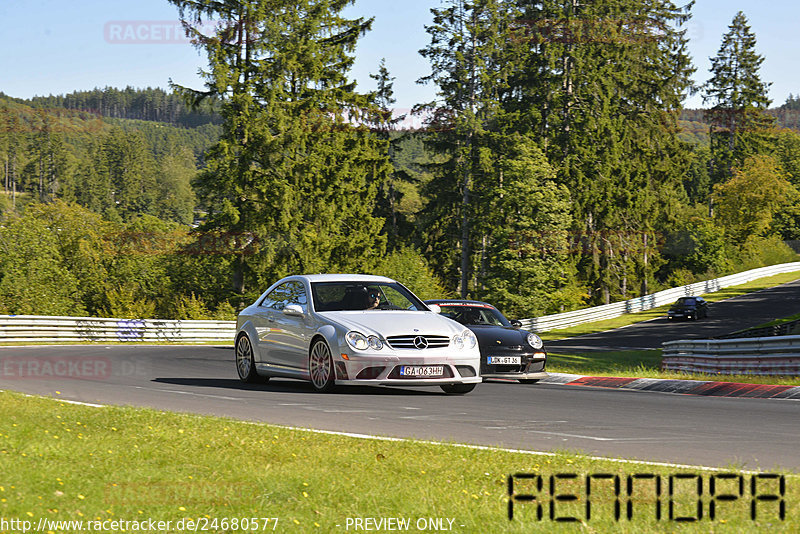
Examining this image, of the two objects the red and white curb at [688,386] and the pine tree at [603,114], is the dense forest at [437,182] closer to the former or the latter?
the pine tree at [603,114]

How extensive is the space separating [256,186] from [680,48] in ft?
163

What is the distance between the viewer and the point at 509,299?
6056 cm

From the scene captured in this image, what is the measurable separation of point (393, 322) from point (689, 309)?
158 ft

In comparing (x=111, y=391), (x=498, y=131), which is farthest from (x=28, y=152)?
(x=111, y=391)

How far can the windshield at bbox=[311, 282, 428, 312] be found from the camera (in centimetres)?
1425

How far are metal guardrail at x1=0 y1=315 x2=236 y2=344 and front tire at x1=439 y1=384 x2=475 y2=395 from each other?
69.9 feet

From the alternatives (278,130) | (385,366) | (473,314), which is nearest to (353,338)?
(385,366)

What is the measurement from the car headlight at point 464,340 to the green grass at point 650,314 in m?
37.5

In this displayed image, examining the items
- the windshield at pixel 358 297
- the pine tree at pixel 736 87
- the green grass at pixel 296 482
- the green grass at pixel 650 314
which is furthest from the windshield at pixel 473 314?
the pine tree at pixel 736 87

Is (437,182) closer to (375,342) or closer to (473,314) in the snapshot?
(473,314)

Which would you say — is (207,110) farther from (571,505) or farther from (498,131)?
(571,505)

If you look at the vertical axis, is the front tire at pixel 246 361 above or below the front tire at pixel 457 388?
above

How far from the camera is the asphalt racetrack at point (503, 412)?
8.91 meters

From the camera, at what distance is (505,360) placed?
58.1ft
